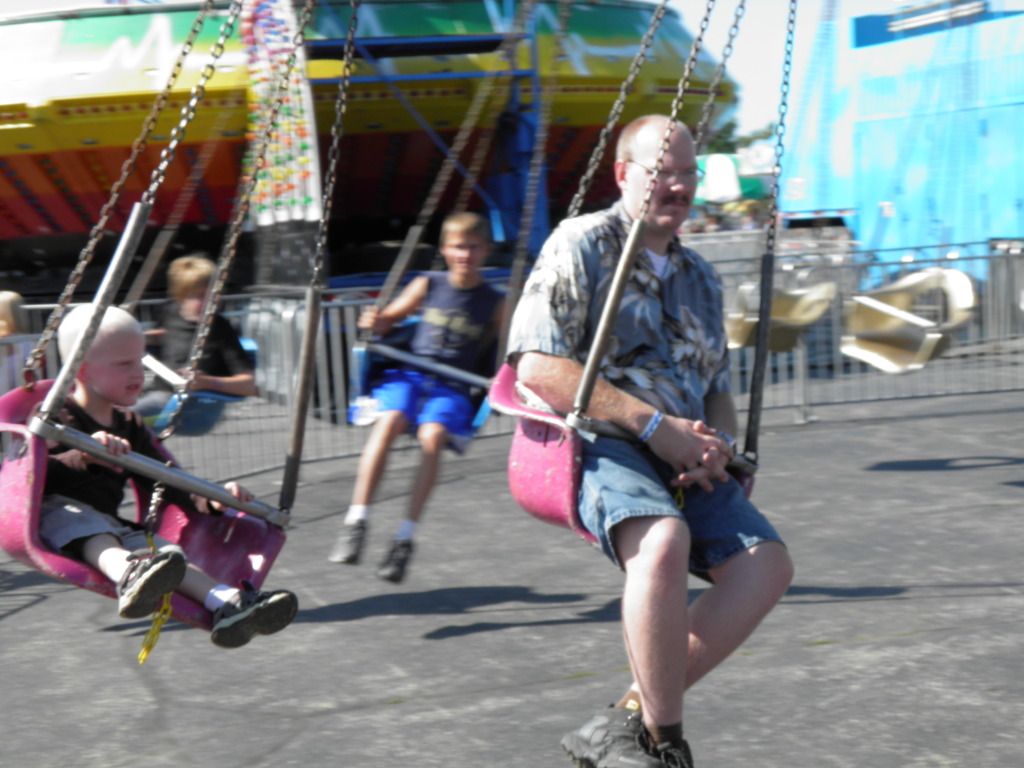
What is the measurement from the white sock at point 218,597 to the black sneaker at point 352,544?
1899mm

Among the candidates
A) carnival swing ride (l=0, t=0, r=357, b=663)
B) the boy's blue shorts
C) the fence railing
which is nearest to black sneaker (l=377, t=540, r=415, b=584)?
the boy's blue shorts

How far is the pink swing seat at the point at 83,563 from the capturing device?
383cm

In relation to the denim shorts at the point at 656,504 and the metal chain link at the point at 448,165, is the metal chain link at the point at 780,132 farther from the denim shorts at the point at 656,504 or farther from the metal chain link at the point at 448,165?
the metal chain link at the point at 448,165

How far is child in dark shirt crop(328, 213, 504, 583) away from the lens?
20.2ft

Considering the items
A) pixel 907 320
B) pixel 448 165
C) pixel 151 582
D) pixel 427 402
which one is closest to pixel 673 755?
pixel 151 582

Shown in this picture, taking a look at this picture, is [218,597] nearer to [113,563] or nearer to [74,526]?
[113,563]

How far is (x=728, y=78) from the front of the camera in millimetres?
16500

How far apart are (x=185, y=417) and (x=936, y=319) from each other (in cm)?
450

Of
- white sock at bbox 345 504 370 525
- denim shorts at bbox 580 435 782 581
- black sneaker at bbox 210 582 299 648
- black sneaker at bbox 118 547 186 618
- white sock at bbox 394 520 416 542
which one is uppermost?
denim shorts at bbox 580 435 782 581

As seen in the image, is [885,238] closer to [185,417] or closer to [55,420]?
[185,417]

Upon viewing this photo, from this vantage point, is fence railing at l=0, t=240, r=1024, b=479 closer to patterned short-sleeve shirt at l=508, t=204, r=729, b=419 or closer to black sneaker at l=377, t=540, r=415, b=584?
black sneaker at l=377, t=540, r=415, b=584

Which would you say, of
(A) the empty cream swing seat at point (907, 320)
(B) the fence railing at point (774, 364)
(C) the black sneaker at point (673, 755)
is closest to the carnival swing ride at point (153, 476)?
(C) the black sneaker at point (673, 755)

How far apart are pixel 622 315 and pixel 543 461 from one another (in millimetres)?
380

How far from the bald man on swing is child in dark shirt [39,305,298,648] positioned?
1.01 meters
